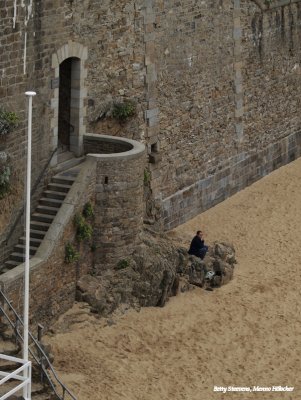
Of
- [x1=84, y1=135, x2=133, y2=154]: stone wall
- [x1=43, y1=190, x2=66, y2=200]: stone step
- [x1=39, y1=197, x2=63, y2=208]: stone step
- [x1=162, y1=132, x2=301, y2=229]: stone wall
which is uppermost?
[x1=84, y1=135, x2=133, y2=154]: stone wall

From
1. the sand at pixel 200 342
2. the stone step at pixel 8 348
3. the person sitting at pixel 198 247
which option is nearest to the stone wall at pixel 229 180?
the sand at pixel 200 342

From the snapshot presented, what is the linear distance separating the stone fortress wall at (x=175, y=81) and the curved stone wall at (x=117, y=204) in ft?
4.61

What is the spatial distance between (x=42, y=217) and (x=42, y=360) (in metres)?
4.39

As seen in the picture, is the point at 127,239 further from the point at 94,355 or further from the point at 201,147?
the point at 201,147

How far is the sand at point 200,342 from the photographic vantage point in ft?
80.7

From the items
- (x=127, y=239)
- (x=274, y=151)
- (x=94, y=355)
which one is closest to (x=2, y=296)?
(x=94, y=355)

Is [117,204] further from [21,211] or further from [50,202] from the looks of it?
[21,211]

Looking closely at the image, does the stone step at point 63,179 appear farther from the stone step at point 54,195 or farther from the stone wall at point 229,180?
the stone wall at point 229,180

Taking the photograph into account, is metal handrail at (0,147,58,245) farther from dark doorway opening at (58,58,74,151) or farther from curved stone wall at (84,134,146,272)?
dark doorway opening at (58,58,74,151)

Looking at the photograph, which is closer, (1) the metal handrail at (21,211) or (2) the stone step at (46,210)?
(1) the metal handrail at (21,211)

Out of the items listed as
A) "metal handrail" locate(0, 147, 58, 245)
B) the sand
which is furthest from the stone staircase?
the sand

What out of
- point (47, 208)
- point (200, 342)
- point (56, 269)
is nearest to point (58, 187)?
point (47, 208)

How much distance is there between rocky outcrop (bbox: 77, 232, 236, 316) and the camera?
2692 centimetres

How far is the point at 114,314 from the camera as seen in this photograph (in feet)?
88.2
